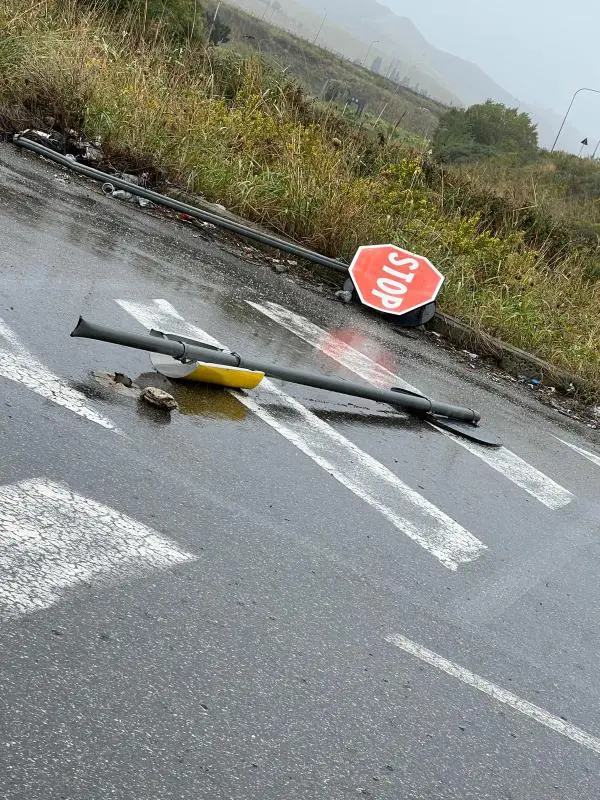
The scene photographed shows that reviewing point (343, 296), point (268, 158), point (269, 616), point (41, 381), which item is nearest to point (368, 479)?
point (41, 381)

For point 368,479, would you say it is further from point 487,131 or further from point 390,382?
point 487,131

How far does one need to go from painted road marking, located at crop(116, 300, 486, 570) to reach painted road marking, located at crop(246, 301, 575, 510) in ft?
4.64

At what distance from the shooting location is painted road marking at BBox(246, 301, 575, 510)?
7188 millimetres

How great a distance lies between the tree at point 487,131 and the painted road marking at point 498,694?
141ft

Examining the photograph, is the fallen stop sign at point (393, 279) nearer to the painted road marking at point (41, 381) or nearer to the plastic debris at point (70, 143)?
the plastic debris at point (70, 143)

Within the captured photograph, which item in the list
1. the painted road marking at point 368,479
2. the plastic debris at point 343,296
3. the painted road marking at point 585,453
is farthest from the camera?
the plastic debris at point 343,296

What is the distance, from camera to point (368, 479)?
19.3ft

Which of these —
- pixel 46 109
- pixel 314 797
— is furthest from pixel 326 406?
pixel 46 109

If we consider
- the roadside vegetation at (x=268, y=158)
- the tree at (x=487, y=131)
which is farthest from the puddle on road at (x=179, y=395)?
the tree at (x=487, y=131)

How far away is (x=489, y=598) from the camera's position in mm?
4922

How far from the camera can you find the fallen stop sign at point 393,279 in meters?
11.4

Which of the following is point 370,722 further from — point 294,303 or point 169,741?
point 294,303

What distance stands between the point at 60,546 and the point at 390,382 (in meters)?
5.03

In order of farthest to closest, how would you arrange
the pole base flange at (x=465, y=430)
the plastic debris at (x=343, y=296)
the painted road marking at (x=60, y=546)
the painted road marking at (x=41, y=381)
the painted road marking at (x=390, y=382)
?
1. the plastic debris at (x=343, y=296)
2. the pole base flange at (x=465, y=430)
3. the painted road marking at (x=390, y=382)
4. the painted road marking at (x=41, y=381)
5. the painted road marking at (x=60, y=546)
